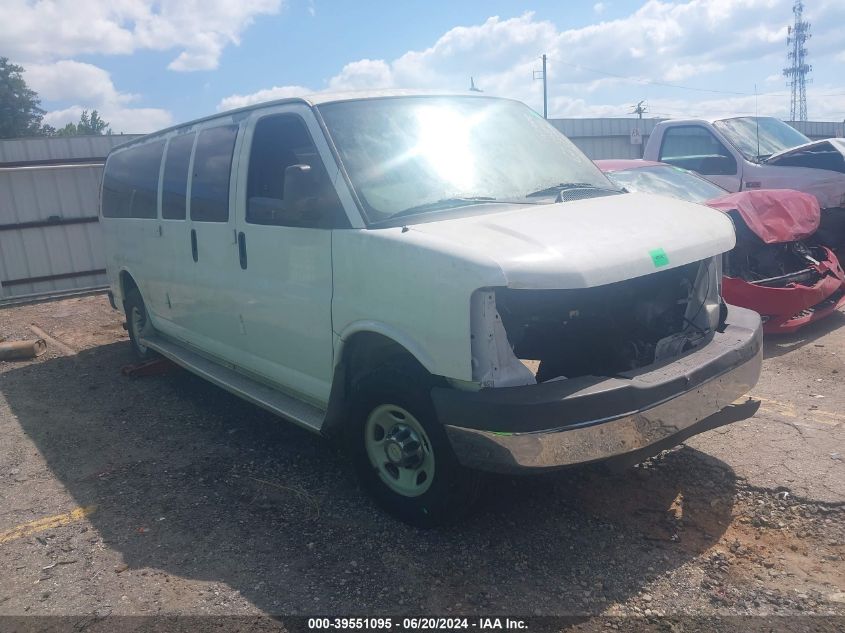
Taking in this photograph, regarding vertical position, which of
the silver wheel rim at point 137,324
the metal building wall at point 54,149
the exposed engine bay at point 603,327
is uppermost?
the metal building wall at point 54,149

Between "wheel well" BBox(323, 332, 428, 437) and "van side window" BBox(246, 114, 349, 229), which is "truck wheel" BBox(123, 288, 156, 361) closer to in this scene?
"van side window" BBox(246, 114, 349, 229)

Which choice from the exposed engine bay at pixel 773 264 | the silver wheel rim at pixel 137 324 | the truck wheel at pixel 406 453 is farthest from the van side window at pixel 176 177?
the exposed engine bay at pixel 773 264

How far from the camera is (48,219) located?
38.5 ft

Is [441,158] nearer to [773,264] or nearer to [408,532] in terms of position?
[408,532]

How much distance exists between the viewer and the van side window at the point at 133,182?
586 centimetres

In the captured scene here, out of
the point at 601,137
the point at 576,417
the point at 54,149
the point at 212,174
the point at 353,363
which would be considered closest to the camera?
the point at 576,417

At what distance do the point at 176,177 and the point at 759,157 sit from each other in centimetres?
699

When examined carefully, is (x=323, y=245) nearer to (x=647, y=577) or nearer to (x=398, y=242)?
(x=398, y=242)

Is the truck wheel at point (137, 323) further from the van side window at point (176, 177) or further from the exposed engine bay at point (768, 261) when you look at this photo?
the exposed engine bay at point (768, 261)

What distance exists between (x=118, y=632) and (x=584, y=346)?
2.38m

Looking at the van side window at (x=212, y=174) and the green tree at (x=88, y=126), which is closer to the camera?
the van side window at (x=212, y=174)

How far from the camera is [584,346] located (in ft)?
11.1

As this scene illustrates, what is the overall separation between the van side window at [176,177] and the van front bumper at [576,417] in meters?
3.09

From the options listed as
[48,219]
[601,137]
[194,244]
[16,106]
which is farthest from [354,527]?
[16,106]
